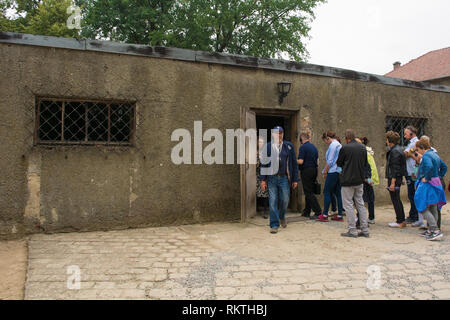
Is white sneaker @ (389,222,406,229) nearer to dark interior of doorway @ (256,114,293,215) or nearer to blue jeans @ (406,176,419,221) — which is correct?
blue jeans @ (406,176,419,221)

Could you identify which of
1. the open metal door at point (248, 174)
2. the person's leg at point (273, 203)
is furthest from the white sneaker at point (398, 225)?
the open metal door at point (248, 174)

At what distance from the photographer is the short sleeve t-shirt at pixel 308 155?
256 inches

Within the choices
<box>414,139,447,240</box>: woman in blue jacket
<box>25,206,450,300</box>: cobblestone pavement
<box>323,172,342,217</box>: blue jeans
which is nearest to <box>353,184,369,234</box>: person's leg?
<box>25,206,450,300</box>: cobblestone pavement

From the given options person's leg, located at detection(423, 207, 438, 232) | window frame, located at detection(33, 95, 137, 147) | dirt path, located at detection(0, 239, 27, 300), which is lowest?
dirt path, located at detection(0, 239, 27, 300)

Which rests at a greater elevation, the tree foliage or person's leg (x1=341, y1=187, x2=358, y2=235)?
the tree foliage

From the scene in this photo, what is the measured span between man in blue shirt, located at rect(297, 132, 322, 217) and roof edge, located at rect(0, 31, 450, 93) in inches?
66.7

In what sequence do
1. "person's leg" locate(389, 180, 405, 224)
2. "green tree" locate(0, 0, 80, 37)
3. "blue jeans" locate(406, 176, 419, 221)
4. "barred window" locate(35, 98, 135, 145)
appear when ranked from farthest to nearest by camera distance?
"green tree" locate(0, 0, 80, 37) < "blue jeans" locate(406, 176, 419, 221) < "person's leg" locate(389, 180, 405, 224) < "barred window" locate(35, 98, 135, 145)

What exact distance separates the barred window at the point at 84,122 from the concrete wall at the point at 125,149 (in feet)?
0.55

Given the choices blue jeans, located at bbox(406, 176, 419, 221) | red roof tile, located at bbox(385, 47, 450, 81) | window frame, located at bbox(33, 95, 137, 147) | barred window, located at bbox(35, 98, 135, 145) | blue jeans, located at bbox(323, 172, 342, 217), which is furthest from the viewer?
red roof tile, located at bbox(385, 47, 450, 81)

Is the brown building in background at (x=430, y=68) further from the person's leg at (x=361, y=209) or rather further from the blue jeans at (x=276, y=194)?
the blue jeans at (x=276, y=194)

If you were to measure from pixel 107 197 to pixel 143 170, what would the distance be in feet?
2.46

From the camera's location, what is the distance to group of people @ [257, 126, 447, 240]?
5.16 m
